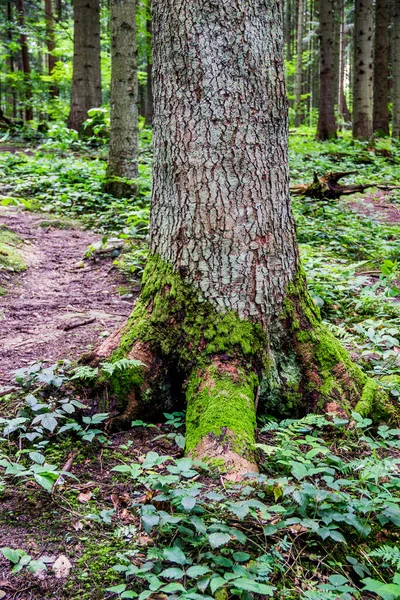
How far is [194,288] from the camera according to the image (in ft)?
9.47

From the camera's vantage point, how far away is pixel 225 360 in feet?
9.24

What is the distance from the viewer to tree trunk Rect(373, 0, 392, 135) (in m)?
15.6

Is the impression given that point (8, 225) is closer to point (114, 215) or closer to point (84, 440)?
point (114, 215)

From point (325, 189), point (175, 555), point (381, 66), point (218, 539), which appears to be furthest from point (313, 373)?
point (381, 66)

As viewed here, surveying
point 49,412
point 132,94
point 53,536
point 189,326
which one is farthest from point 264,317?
point 132,94

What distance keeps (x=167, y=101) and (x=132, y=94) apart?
5893mm

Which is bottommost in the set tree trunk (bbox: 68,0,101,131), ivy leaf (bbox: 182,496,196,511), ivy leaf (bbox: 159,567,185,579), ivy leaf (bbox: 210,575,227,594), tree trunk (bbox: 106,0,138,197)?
ivy leaf (bbox: 159,567,185,579)

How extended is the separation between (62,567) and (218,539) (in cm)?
61

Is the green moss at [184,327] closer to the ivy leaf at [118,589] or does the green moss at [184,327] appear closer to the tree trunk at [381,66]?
the ivy leaf at [118,589]

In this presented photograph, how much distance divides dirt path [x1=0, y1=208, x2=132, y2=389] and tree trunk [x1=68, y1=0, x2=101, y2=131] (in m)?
6.87

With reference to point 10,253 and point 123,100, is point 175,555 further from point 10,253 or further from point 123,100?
point 123,100

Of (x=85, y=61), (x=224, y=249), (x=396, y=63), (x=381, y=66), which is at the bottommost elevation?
(x=224, y=249)

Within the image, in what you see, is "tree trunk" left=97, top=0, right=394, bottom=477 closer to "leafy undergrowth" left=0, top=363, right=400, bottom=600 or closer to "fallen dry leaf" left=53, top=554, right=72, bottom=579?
"leafy undergrowth" left=0, top=363, right=400, bottom=600

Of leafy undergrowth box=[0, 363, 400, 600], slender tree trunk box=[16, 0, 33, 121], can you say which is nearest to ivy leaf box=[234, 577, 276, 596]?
leafy undergrowth box=[0, 363, 400, 600]
